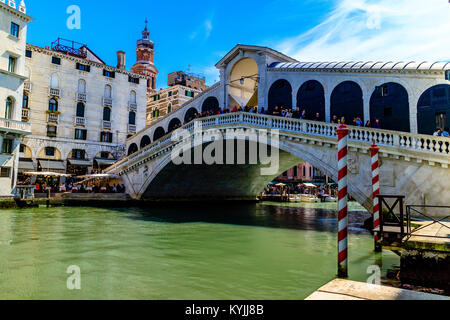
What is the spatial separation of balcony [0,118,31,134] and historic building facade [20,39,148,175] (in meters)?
6.10

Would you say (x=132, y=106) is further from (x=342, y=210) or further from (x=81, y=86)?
(x=342, y=210)

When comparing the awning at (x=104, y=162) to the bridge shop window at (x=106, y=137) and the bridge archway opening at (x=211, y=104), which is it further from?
the bridge archway opening at (x=211, y=104)

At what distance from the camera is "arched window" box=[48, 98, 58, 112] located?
25592 mm

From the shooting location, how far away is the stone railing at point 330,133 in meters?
10.1

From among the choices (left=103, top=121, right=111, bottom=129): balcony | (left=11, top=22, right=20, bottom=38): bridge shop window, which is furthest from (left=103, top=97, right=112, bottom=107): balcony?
(left=11, top=22, right=20, bottom=38): bridge shop window

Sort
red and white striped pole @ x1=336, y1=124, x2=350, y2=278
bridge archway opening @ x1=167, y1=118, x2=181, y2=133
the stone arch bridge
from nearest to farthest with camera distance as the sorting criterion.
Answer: red and white striped pole @ x1=336, y1=124, x2=350, y2=278
the stone arch bridge
bridge archway opening @ x1=167, y1=118, x2=181, y2=133

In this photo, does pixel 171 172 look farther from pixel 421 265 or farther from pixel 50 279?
pixel 421 265

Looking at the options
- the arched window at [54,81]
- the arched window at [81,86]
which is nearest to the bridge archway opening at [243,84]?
the arched window at [81,86]

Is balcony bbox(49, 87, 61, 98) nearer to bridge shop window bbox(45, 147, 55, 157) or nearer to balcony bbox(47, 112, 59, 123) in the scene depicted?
→ balcony bbox(47, 112, 59, 123)

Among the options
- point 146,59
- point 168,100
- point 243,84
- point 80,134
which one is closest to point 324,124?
point 243,84

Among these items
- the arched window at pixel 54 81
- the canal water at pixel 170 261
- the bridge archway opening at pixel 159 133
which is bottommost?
the canal water at pixel 170 261

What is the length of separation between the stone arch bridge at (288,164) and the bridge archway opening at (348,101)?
5.42 ft
